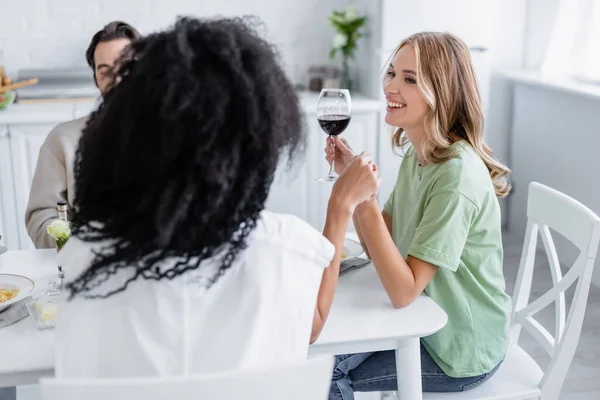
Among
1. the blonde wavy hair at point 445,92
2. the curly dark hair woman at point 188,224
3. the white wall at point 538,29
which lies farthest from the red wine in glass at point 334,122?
the white wall at point 538,29

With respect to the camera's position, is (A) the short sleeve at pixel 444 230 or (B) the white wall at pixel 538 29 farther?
(B) the white wall at pixel 538 29

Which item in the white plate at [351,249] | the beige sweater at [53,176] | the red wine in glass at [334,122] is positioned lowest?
the white plate at [351,249]

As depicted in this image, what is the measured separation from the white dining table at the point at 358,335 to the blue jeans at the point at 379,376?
135 millimetres

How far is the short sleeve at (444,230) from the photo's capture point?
1.48m

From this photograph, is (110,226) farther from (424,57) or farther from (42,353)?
(424,57)

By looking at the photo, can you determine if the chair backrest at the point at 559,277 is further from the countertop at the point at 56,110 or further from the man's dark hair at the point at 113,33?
the countertop at the point at 56,110

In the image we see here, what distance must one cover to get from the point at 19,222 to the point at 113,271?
7.99ft

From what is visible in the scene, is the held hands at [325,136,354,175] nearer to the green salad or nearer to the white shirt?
the white shirt

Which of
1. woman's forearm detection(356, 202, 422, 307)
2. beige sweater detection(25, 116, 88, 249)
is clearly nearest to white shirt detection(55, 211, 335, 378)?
woman's forearm detection(356, 202, 422, 307)

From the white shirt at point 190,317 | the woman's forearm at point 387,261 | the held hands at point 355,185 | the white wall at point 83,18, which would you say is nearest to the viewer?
the white shirt at point 190,317

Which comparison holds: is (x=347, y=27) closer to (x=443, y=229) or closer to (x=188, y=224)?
(x=443, y=229)

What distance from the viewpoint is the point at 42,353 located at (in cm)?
127

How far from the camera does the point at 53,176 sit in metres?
2.15

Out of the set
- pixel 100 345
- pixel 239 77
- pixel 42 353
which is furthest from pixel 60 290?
pixel 239 77
